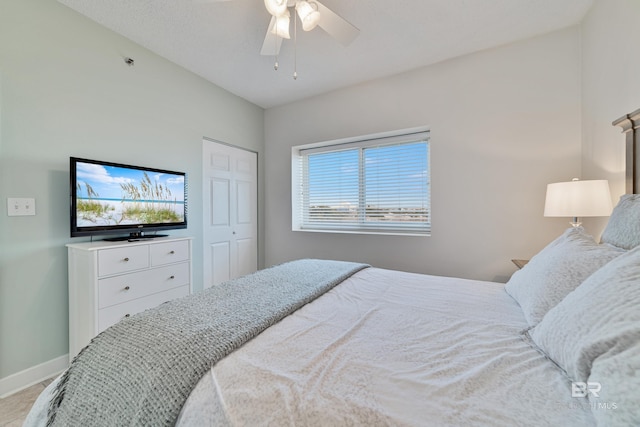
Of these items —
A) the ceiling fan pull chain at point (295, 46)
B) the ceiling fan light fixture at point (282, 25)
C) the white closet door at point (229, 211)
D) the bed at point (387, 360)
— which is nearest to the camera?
the bed at point (387, 360)

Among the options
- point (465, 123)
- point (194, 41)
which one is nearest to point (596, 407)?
point (465, 123)

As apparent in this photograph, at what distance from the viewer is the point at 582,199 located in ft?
5.37

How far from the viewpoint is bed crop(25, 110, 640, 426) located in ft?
1.85

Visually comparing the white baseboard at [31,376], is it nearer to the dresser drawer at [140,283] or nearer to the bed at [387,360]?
the dresser drawer at [140,283]

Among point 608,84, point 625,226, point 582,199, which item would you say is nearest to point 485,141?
point 608,84

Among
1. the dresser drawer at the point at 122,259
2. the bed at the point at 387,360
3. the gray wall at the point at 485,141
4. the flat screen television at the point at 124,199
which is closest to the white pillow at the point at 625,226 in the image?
the bed at the point at 387,360

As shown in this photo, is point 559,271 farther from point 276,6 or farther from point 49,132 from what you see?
point 49,132

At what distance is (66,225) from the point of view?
6.14ft

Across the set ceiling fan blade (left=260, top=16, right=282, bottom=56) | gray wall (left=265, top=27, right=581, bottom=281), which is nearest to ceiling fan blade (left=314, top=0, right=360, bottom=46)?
ceiling fan blade (left=260, top=16, right=282, bottom=56)

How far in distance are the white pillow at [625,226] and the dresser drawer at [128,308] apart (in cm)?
266

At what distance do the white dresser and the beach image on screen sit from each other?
0.24 m

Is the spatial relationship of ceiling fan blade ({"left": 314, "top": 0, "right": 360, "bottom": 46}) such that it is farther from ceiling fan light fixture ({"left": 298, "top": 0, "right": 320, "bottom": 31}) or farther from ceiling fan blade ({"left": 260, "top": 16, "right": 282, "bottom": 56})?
ceiling fan blade ({"left": 260, "top": 16, "right": 282, "bottom": 56})

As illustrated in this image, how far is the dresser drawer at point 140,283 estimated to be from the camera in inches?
68.6

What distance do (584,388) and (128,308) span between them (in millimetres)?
2423
